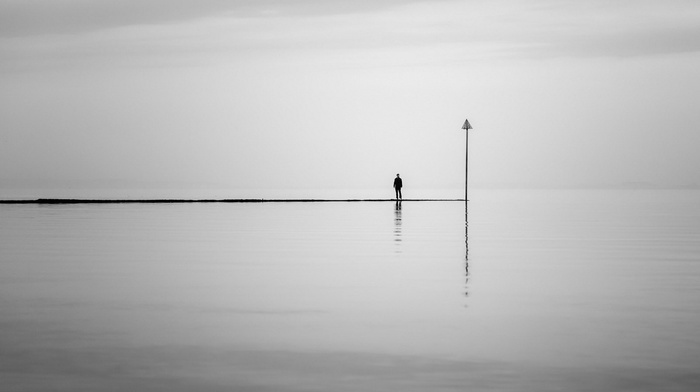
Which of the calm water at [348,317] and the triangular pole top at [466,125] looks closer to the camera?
the calm water at [348,317]

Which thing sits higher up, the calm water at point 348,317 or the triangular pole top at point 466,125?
the triangular pole top at point 466,125

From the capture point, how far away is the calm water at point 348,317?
7758mm

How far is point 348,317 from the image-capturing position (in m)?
11.0

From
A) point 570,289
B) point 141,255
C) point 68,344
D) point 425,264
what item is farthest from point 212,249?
point 68,344

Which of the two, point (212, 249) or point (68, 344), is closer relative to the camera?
point (68, 344)

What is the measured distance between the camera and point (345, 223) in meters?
34.0

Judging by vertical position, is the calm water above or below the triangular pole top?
below

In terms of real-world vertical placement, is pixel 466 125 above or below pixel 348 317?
above

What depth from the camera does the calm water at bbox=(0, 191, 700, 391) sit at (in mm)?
7758

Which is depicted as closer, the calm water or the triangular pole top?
the calm water

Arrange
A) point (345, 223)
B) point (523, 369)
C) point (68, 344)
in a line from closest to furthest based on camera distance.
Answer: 1. point (523, 369)
2. point (68, 344)
3. point (345, 223)

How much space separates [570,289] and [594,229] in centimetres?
1727

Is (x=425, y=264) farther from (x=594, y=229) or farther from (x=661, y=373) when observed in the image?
(x=594, y=229)

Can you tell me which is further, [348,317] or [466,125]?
[466,125]
